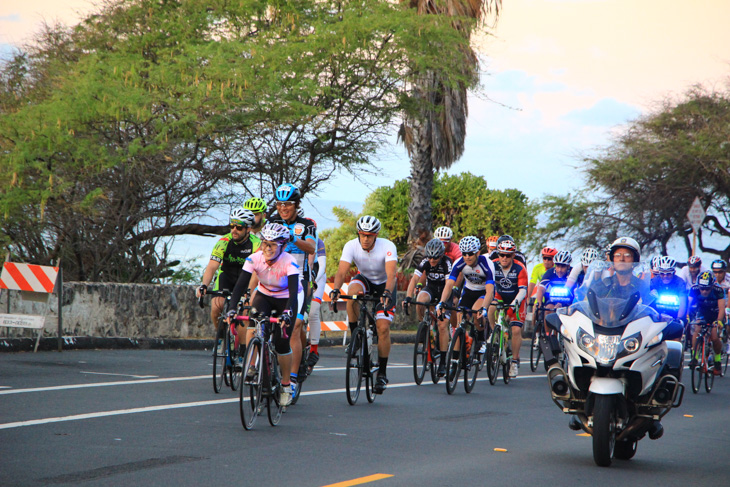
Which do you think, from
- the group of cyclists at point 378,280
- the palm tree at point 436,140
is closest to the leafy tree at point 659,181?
the palm tree at point 436,140

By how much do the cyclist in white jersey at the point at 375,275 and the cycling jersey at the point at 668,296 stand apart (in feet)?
10.0

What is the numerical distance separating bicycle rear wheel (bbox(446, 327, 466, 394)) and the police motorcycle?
448 cm

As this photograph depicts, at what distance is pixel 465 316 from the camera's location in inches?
509

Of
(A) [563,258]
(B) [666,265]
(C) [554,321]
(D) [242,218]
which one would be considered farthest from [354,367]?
(A) [563,258]

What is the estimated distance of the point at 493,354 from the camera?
46.5ft

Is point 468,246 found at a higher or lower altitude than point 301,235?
higher

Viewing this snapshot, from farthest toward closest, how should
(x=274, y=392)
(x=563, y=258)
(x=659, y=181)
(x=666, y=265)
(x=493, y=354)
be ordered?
(x=659, y=181) → (x=563, y=258) → (x=493, y=354) → (x=666, y=265) → (x=274, y=392)

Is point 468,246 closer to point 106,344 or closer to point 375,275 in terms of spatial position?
point 375,275

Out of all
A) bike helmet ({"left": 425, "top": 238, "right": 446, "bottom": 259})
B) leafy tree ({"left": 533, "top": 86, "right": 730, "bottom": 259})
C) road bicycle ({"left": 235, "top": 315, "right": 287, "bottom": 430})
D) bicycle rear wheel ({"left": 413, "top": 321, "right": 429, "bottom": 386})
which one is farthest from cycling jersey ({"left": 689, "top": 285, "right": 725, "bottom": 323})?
leafy tree ({"left": 533, "top": 86, "right": 730, "bottom": 259})

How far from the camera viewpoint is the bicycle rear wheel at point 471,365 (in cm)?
1268

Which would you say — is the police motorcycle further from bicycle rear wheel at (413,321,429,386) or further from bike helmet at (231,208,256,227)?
bicycle rear wheel at (413,321,429,386)

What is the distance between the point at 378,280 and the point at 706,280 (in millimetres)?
7008

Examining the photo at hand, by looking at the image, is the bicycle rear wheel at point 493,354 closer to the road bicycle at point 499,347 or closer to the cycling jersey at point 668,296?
the road bicycle at point 499,347

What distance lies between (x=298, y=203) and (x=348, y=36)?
35.3ft
